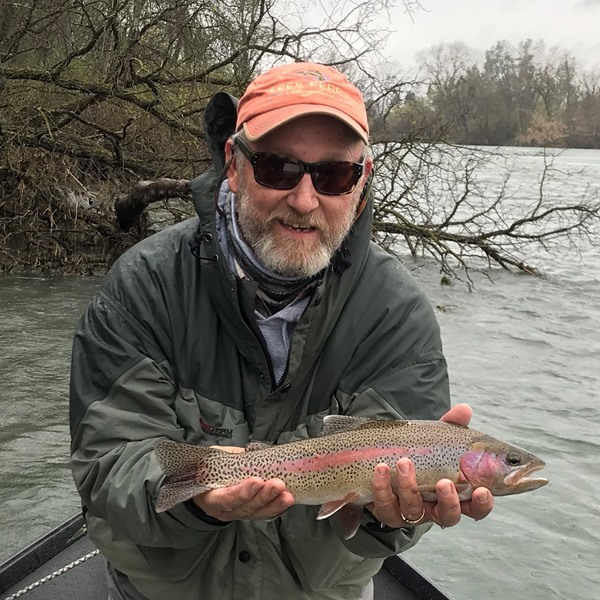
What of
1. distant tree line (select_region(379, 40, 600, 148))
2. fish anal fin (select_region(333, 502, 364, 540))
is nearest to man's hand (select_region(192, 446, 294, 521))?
fish anal fin (select_region(333, 502, 364, 540))

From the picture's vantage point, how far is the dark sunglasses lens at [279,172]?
2.54 m

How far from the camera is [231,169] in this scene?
9.10ft

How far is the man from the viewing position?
246 cm

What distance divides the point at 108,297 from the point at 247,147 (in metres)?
0.74

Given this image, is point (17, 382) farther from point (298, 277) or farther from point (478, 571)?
point (298, 277)

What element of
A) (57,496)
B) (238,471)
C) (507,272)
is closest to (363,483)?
(238,471)

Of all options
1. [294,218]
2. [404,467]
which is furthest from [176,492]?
[294,218]

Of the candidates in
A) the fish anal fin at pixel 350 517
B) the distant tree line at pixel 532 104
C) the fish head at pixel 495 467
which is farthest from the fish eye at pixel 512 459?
the distant tree line at pixel 532 104

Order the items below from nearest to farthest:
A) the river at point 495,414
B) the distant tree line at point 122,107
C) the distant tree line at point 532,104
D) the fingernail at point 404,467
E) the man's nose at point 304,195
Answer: the fingernail at point 404,467 < the man's nose at point 304,195 < the river at point 495,414 < the distant tree line at point 122,107 < the distant tree line at point 532,104

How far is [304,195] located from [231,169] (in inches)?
15.8

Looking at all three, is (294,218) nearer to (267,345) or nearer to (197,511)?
(267,345)

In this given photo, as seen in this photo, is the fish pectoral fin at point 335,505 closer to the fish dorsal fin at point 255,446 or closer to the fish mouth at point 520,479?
the fish dorsal fin at point 255,446

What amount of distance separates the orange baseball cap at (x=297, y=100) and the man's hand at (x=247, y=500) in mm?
1210

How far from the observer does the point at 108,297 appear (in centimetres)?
258
